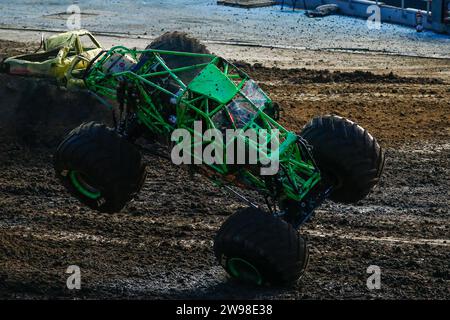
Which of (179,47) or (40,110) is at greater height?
→ (179,47)

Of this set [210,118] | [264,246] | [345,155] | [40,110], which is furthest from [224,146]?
[40,110]

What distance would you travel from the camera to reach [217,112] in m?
8.41

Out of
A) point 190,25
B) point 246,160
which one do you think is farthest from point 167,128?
point 190,25

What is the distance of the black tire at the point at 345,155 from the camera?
862 centimetres

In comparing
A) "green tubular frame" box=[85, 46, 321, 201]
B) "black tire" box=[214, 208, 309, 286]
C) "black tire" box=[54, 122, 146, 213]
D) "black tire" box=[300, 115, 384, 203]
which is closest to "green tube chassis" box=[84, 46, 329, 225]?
"green tubular frame" box=[85, 46, 321, 201]

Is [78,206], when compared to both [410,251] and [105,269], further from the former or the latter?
[410,251]

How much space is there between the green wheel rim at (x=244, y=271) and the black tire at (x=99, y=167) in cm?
144

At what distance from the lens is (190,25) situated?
1955 cm

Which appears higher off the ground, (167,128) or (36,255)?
(167,128)

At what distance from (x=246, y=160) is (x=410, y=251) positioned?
1.97m

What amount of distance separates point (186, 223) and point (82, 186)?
4.09 feet

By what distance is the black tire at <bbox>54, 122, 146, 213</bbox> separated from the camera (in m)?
8.58

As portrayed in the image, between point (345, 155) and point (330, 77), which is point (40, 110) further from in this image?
point (345, 155)
